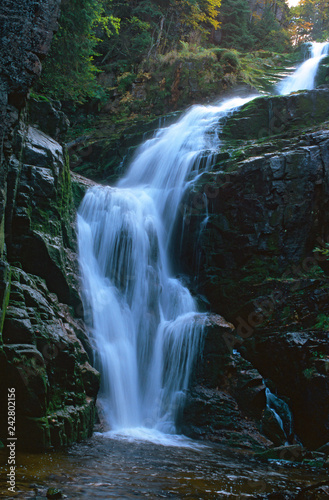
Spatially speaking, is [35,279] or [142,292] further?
[142,292]

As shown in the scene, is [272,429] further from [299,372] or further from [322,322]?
[322,322]

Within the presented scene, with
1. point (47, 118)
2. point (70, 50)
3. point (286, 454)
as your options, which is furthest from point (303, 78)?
point (286, 454)

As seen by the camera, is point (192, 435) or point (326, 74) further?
point (326, 74)

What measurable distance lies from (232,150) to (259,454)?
948 cm

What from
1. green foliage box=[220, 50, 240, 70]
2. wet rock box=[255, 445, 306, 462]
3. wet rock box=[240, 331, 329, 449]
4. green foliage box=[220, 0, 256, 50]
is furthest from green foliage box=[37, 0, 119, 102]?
→ green foliage box=[220, 0, 256, 50]

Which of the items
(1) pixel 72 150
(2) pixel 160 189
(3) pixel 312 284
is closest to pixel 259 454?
(3) pixel 312 284

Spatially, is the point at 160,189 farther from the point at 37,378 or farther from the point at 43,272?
the point at 37,378

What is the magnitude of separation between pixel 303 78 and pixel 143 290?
1665 cm

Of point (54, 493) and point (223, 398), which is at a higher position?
point (54, 493)

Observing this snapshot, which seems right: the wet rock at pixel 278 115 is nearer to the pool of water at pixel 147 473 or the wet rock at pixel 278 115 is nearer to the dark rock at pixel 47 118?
the dark rock at pixel 47 118

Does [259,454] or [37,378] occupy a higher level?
[37,378]

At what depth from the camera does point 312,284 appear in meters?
9.91

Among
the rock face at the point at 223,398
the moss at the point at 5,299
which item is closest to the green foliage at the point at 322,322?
the rock face at the point at 223,398

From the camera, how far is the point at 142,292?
10477 mm
